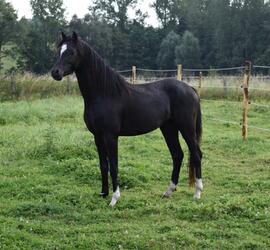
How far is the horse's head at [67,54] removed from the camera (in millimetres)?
5176

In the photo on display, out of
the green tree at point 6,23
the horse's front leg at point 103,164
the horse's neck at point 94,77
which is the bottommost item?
the horse's front leg at point 103,164

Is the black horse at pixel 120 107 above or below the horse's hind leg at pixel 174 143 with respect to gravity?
above

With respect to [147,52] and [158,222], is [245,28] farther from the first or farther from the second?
[158,222]

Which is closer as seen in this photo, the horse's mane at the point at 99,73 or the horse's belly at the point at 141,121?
the horse's mane at the point at 99,73

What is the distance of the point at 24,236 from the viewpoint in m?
4.19

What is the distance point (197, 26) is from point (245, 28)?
8365 millimetres

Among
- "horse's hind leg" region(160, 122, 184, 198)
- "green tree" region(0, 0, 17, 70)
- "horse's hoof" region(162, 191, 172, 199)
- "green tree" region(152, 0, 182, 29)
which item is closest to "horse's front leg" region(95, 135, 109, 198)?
"horse's hoof" region(162, 191, 172, 199)

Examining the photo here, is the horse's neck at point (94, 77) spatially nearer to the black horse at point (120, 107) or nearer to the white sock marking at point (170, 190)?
the black horse at point (120, 107)

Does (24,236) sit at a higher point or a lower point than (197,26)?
lower

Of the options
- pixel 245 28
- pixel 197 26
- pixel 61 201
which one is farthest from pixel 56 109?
pixel 197 26

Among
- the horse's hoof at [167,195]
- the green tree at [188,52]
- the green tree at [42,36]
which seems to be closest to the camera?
the horse's hoof at [167,195]

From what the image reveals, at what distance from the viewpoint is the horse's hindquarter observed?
560 centimetres

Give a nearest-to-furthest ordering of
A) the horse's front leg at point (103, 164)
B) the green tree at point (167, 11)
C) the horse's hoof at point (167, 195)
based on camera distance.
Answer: the horse's front leg at point (103, 164) < the horse's hoof at point (167, 195) < the green tree at point (167, 11)

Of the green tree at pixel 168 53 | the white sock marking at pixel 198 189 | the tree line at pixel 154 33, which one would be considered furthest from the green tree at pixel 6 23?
Answer: the white sock marking at pixel 198 189
